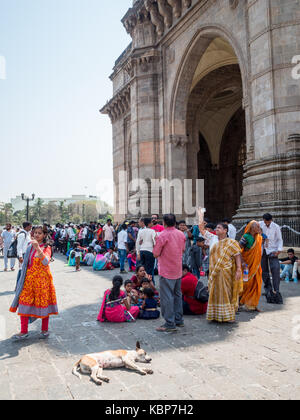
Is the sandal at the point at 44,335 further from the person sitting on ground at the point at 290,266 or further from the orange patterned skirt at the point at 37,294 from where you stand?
the person sitting on ground at the point at 290,266

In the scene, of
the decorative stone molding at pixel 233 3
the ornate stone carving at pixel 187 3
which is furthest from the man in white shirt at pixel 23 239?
the ornate stone carving at pixel 187 3

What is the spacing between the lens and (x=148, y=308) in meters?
5.77

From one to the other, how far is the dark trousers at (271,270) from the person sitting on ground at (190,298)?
1.54 m

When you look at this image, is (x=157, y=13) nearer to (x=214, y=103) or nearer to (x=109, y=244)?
(x=214, y=103)

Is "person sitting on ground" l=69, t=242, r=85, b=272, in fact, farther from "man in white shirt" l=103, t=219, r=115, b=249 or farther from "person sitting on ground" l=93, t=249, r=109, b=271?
"man in white shirt" l=103, t=219, r=115, b=249

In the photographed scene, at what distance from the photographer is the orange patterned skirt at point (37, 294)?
466 cm

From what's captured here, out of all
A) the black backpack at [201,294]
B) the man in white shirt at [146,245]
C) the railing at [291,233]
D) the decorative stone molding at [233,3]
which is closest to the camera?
the black backpack at [201,294]

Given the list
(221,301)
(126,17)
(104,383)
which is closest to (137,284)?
(221,301)

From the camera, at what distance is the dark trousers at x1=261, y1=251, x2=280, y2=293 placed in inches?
264

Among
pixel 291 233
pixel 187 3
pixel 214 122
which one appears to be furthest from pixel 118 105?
pixel 291 233

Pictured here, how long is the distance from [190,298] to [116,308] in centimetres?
124

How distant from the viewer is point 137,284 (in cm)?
716

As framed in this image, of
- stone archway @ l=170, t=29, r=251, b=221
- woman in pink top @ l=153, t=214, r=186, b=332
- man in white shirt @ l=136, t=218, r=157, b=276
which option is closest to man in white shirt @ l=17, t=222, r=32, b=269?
man in white shirt @ l=136, t=218, r=157, b=276
